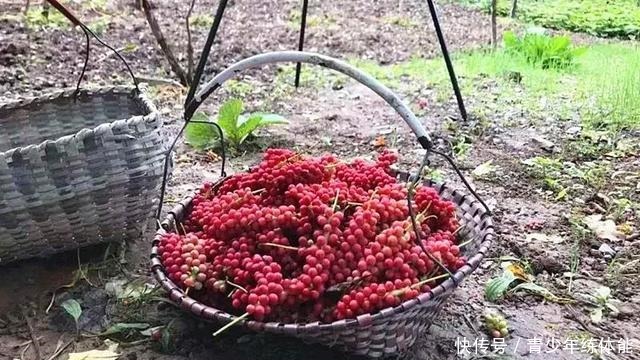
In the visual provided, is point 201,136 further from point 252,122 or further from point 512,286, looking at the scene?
point 512,286

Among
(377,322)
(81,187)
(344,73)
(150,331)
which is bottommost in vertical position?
(150,331)

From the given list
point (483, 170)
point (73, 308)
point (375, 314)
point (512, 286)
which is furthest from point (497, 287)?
point (73, 308)

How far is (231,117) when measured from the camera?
7.89 feet

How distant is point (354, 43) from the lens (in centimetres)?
427

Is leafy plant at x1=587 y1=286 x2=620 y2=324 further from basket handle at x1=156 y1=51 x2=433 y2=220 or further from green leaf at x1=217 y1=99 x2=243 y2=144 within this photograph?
green leaf at x1=217 y1=99 x2=243 y2=144

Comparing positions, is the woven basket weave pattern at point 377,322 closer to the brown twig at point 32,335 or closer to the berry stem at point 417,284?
the berry stem at point 417,284

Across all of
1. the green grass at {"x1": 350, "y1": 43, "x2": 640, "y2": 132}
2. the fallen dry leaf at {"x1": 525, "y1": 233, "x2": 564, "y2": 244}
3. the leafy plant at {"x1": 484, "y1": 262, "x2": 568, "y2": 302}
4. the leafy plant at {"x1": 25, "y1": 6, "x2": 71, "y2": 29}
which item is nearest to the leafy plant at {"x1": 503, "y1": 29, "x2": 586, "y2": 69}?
the green grass at {"x1": 350, "y1": 43, "x2": 640, "y2": 132}

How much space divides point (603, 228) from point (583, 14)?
4.72 metres

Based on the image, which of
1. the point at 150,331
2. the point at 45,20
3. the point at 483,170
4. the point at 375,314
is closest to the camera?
the point at 375,314

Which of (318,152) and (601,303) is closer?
(601,303)

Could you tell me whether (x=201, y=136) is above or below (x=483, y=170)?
above

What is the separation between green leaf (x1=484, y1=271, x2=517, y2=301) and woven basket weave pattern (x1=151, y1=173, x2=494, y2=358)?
200 mm

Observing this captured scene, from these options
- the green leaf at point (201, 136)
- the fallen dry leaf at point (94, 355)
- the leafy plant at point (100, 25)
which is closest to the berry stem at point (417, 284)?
the fallen dry leaf at point (94, 355)

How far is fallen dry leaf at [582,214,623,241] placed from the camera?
5.92ft
